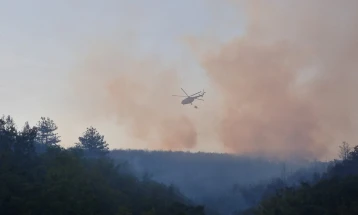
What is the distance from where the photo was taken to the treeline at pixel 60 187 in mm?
58344

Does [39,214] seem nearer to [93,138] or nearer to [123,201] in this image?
[123,201]

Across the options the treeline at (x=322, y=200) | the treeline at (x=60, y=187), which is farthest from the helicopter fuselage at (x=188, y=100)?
the treeline at (x=322, y=200)

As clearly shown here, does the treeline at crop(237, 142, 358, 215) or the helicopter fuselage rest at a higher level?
the helicopter fuselage

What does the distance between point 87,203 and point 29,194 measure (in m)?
6.34

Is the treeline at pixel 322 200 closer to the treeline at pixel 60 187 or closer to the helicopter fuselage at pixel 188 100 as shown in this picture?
the treeline at pixel 60 187

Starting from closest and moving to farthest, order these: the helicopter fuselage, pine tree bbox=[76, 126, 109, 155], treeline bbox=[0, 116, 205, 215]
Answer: treeline bbox=[0, 116, 205, 215] < the helicopter fuselage < pine tree bbox=[76, 126, 109, 155]

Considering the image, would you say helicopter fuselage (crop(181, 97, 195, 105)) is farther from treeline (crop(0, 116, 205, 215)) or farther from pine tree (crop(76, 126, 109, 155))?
pine tree (crop(76, 126, 109, 155))

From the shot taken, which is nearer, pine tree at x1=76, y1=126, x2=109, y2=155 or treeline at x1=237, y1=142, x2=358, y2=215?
treeline at x1=237, y1=142, x2=358, y2=215

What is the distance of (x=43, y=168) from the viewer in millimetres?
77062

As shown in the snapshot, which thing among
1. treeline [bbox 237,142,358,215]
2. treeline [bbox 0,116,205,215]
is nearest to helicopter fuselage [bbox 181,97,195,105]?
treeline [bbox 0,116,205,215]

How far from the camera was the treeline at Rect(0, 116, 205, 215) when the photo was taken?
191 ft

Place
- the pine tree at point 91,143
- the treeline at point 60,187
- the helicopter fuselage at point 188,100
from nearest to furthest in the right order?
the treeline at point 60,187
the helicopter fuselage at point 188,100
the pine tree at point 91,143

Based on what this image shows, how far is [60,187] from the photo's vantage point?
62344 millimetres

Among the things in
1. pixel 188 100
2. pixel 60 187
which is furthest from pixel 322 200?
pixel 60 187
